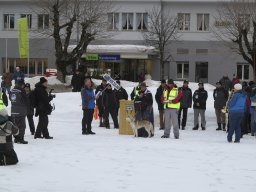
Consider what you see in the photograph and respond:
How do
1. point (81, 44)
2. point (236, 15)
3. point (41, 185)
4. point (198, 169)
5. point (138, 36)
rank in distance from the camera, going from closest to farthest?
1. point (41, 185)
2. point (198, 169)
3. point (236, 15)
4. point (81, 44)
5. point (138, 36)

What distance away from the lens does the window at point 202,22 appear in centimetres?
5384

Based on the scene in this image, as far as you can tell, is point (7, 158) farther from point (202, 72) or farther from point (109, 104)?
point (202, 72)

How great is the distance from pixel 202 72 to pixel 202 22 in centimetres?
458

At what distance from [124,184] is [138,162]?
2515mm

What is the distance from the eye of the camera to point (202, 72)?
5450 cm

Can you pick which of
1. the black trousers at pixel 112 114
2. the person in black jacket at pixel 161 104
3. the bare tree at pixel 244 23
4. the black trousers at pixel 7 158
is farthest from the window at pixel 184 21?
the black trousers at pixel 7 158

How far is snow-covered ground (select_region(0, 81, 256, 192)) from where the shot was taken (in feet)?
30.1

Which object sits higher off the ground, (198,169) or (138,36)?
(138,36)

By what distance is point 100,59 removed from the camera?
51.5 meters

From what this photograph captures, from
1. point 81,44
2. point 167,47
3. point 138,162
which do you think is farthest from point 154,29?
point 138,162

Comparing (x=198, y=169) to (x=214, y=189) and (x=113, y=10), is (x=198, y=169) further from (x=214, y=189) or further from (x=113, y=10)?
(x=113, y=10)

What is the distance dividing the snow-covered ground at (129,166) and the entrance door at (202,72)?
120 feet

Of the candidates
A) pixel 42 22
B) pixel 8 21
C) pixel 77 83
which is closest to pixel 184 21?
pixel 42 22

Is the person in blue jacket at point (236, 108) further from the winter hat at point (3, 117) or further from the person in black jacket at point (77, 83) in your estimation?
the person in black jacket at point (77, 83)
